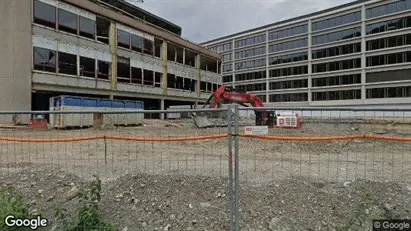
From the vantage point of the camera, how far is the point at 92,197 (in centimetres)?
495

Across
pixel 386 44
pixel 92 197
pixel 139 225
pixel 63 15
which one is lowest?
pixel 139 225

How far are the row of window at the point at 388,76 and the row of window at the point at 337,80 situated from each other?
8.13ft

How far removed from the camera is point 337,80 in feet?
227

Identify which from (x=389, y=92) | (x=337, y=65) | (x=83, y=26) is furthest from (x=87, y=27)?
(x=337, y=65)

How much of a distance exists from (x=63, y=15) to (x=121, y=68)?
810 centimetres

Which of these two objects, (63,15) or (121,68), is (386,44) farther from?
(63,15)

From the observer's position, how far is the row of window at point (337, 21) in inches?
2616

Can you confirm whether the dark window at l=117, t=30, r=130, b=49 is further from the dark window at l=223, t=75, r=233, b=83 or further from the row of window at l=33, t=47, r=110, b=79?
the dark window at l=223, t=75, r=233, b=83

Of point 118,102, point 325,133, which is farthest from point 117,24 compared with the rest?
point 325,133

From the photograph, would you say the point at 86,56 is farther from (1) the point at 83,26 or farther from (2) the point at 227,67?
(2) the point at 227,67

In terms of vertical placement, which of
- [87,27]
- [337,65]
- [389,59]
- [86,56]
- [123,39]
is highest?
[337,65]

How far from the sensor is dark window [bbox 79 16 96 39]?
1190 inches

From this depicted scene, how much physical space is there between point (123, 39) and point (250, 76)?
58.4m

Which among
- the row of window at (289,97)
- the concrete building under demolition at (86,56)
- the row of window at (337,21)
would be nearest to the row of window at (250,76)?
the row of window at (289,97)
